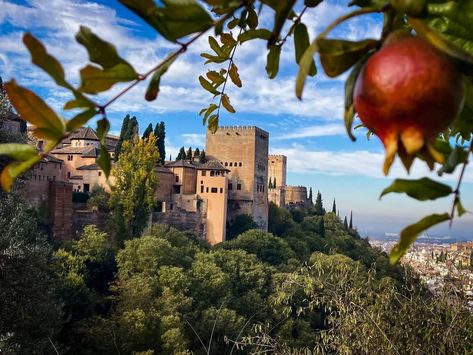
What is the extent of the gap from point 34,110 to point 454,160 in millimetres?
287

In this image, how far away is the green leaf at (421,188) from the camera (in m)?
0.33

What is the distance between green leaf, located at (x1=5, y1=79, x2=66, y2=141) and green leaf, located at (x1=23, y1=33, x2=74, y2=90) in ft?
0.06

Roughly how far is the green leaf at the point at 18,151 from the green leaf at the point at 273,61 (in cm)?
34

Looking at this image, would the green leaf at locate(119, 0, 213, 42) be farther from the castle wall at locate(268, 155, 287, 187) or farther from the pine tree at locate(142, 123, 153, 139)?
the castle wall at locate(268, 155, 287, 187)

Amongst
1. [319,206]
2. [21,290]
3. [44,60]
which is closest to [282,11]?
[44,60]

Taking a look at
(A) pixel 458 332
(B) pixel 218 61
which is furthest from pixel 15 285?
(B) pixel 218 61

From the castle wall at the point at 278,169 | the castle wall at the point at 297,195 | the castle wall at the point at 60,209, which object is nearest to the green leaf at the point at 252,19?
the castle wall at the point at 60,209

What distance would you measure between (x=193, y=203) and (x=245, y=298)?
26.6ft

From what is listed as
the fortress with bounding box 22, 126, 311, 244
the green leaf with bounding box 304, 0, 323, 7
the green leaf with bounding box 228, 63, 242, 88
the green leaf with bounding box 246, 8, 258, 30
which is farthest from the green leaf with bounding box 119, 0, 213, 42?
the fortress with bounding box 22, 126, 311, 244

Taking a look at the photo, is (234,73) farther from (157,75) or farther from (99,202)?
(99,202)

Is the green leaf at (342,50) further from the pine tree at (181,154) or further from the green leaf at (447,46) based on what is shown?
the pine tree at (181,154)

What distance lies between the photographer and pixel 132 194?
17.0 metres

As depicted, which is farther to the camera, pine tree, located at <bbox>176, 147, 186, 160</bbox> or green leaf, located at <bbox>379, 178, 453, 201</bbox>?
pine tree, located at <bbox>176, 147, 186, 160</bbox>

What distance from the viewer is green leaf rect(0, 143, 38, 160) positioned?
14.7 inches
